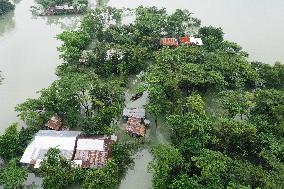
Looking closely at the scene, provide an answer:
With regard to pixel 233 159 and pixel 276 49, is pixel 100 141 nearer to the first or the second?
pixel 233 159

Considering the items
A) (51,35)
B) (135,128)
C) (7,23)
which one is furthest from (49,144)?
(7,23)

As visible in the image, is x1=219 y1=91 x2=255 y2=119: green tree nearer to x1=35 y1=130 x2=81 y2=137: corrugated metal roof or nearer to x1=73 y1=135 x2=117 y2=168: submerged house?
x1=73 y1=135 x2=117 y2=168: submerged house

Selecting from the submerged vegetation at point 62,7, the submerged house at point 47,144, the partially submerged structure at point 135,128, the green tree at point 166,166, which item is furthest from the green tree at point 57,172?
the submerged vegetation at point 62,7

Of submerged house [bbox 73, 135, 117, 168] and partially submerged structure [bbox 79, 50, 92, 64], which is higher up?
partially submerged structure [bbox 79, 50, 92, 64]

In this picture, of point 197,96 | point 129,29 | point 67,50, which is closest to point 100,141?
point 197,96

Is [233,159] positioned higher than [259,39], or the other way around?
[259,39]

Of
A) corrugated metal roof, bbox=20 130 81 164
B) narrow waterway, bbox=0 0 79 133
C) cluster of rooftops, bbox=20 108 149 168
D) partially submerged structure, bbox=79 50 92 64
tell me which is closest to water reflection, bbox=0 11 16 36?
narrow waterway, bbox=0 0 79 133
